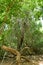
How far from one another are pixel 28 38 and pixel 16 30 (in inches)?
34.6

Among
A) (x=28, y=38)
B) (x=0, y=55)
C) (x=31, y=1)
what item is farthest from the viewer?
(x=28, y=38)

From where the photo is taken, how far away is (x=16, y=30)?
12109 mm

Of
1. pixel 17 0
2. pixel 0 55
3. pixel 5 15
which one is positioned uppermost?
pixel 17 0

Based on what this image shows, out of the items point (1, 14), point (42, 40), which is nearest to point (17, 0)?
point (1, 14)

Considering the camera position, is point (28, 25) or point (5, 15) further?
point (28, 25)

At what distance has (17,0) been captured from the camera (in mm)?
6219

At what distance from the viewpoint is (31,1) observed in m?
6.20

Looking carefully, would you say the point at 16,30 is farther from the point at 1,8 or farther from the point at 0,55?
the point at 1,8

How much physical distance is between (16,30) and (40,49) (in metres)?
1.99

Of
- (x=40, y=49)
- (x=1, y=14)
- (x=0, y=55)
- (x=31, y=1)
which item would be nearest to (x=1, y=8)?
(x=1, y=14)

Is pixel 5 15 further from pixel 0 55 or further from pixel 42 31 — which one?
pixel 42 31

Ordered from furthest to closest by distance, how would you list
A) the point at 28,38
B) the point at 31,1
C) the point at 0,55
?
the point at 28,38
the point at 0,55
the point at 31,1

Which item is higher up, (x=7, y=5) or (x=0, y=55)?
Result: (x=7, y=5)

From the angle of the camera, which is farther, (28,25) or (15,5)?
(28,25)
